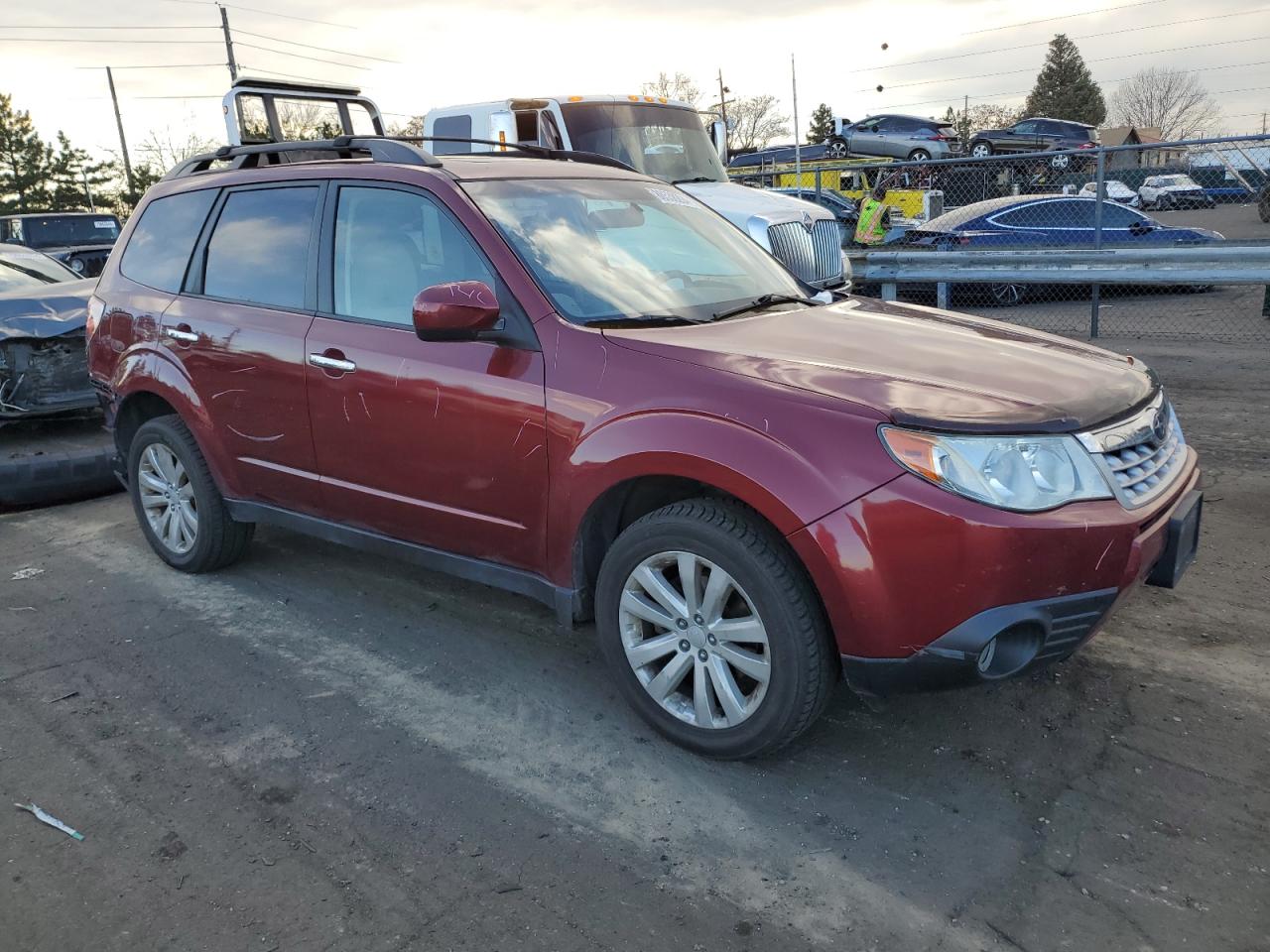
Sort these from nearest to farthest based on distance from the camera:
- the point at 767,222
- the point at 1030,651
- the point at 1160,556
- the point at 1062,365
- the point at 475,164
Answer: the point at 1030,651, the point at 1160,556, the point at 1062,365, the point at 475,164, the point at 767,222

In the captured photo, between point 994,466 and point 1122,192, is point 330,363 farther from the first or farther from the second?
point 1122,192

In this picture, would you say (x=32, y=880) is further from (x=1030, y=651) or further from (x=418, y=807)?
(x=1030, y=651)

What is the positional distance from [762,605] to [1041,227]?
12.5 meters

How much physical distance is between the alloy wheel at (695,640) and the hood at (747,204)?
19.8ft

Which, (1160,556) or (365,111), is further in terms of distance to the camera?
(365,111)

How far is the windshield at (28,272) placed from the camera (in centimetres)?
739

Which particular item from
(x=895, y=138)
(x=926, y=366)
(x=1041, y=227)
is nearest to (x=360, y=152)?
(x=926, y=366)

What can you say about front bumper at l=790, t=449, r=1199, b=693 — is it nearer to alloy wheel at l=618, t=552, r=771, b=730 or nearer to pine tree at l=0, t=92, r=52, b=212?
alloy wheel at l=618, t=552, r=771, b=730

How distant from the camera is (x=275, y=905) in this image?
2629 millimetres

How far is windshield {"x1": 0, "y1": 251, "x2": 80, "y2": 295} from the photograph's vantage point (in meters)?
7.39

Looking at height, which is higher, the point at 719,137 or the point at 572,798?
the point at 719,137

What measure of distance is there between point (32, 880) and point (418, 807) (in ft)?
3.43

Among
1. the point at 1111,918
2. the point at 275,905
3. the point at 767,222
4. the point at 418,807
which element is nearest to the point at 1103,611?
the point at 1111,918

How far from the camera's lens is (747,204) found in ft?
30.5
